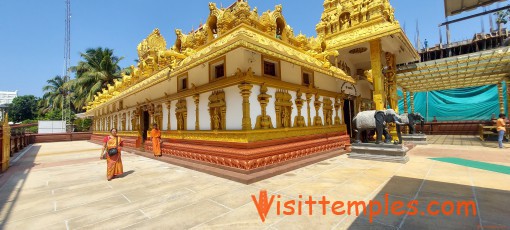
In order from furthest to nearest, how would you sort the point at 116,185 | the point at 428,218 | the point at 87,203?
the point at 116,185
the point at 87,203
the point at 428,218

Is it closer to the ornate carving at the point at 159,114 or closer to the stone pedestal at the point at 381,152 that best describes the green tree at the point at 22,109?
the ornate carving at the point at 159,114

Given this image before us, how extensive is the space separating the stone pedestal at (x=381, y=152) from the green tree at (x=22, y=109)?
83118 mm

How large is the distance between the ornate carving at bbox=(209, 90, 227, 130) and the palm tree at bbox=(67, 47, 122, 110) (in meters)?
29.1

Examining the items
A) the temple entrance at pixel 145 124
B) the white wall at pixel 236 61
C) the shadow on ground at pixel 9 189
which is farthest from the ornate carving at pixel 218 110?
the temple entrance at pixel 145 124

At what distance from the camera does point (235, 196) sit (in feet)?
14.6

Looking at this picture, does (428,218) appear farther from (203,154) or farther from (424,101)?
(424,101)

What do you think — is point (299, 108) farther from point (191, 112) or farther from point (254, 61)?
point (191, 112)

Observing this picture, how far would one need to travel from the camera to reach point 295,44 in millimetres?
9414

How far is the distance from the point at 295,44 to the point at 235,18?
10.5ft

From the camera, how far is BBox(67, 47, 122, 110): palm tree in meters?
29.5

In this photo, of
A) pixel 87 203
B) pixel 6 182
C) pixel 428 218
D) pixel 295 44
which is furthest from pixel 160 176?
pixel 295 44

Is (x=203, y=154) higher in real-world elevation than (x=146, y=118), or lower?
lower

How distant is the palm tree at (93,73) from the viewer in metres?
29.5

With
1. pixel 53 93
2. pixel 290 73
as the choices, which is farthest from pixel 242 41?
pixel 53 93
